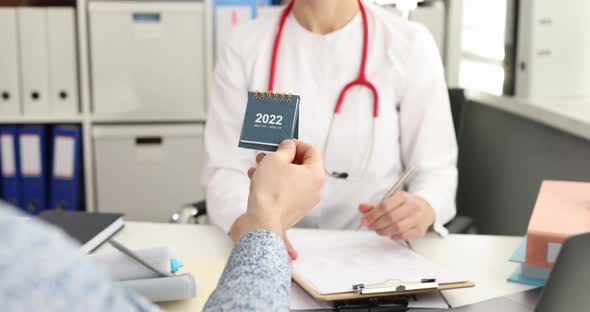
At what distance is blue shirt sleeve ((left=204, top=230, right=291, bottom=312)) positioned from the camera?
57 centimetres

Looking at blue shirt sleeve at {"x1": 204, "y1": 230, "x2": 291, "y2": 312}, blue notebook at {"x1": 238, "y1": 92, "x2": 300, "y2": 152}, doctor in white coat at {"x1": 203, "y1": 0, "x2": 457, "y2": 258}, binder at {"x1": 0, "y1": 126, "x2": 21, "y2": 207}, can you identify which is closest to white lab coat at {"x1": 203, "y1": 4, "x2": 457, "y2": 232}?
doctor in white coat at {"x1": 203, "y1": 0, "x2": 457, "y2": 258}

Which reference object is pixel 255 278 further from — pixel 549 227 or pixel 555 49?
pixel 555 49

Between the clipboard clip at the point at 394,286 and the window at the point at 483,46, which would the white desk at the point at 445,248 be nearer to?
the clipboard clip at the point at 394,286

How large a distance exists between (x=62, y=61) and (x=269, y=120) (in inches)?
78.0

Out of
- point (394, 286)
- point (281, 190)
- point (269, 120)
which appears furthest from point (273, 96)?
point (394, 286)

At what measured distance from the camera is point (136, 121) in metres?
2.82

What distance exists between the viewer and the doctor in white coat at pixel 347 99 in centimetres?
160

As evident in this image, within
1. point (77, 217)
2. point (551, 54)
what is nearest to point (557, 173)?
point (551, 54)

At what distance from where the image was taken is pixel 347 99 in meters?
1.63

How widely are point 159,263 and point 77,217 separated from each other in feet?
1.38

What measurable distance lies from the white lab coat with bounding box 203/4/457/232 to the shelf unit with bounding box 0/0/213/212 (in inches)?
42.5

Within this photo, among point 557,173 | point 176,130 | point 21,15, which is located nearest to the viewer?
point 557,173

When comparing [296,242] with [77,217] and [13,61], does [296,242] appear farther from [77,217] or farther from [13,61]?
[13,61]

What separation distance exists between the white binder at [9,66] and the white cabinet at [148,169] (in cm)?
32
